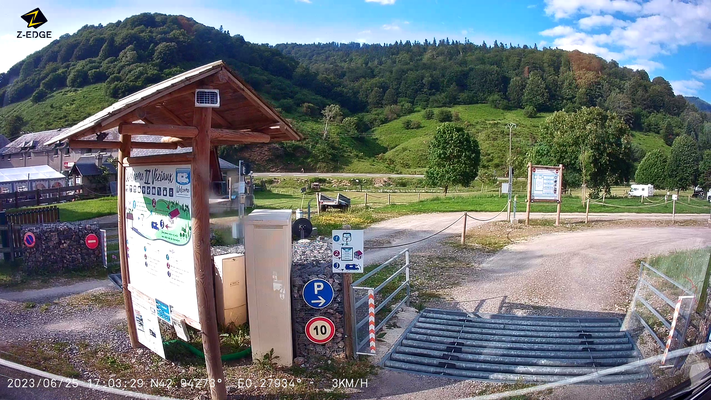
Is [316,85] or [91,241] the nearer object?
[91,241]

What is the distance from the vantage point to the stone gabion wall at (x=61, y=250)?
11.7 metres

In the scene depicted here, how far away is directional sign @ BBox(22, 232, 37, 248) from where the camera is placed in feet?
37.7

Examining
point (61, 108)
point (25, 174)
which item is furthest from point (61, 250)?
point (61, 108)

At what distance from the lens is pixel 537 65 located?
93562 mm

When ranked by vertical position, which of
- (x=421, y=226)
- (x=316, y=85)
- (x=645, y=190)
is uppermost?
(x=316, y=85)

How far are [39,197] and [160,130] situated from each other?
28.5 m

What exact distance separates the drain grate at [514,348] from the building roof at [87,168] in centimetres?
3685

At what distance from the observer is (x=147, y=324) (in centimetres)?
633

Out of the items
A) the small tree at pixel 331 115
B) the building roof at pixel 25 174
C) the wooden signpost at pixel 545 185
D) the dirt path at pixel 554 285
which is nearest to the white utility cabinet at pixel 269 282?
the dirt path at pixel 554 285

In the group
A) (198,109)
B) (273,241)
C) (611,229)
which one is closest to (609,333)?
(273,241)

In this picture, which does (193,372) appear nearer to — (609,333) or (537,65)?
(609,333)

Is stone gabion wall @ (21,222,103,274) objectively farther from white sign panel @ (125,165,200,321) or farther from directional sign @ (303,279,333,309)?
directional sign @ (303,279,333,309)

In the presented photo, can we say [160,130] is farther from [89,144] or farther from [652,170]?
[652,170]

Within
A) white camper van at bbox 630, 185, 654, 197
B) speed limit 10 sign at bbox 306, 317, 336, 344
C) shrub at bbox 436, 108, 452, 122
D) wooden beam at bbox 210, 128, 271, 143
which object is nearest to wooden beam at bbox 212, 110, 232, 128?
wooden beam at bbox 210, 128, 271, 143
